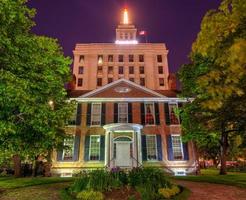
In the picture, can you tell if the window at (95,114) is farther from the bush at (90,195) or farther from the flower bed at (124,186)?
the bush at (90,195)

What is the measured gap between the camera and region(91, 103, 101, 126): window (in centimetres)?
2419

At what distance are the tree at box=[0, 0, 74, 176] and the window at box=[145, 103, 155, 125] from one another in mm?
13295

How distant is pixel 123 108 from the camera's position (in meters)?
24.8

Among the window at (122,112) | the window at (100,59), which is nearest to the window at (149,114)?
the window at (122,112)

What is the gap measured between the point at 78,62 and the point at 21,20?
48.3 m

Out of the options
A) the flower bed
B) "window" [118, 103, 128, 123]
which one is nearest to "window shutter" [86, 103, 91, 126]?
"window" [118, 103, 128, 123]

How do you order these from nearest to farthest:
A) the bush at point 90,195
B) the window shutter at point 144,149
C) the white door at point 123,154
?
the bush at point 90,195 < the white door at point 123,154 < the window shutter at point 144,149

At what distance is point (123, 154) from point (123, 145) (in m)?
0.84

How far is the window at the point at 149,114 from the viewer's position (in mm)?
24188

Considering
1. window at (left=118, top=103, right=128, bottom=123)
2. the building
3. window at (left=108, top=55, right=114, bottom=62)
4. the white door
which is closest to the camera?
the white door

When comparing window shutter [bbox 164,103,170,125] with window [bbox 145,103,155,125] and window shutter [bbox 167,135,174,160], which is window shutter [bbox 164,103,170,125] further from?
window shutter [bbox 167,135,174,160]

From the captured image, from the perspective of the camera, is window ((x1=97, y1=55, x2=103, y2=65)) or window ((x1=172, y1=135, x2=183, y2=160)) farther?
window ((x1=97, y1=55, x2=103, y2=65))

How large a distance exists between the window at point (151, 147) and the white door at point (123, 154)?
2.11 m

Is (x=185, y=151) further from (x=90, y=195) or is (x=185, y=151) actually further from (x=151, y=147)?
(x=90, y=195)
